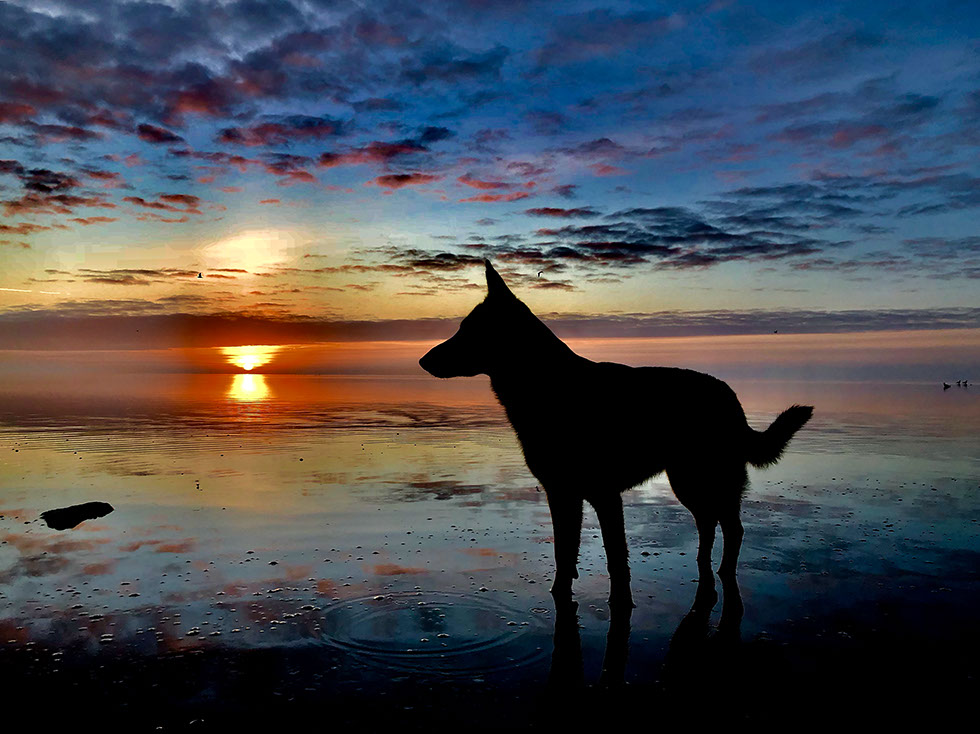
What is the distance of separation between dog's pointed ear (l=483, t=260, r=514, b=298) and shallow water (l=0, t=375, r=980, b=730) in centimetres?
260

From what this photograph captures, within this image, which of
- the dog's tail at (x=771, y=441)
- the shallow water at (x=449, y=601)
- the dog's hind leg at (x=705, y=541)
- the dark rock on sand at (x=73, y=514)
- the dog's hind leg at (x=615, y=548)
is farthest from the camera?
the dark rock on sand at (x=73, y=514)

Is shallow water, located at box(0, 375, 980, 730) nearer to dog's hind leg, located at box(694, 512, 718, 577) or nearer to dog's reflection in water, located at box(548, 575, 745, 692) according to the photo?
dog's reflection in water, located at box(548, 575, 745, 692)

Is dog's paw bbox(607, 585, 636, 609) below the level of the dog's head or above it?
below

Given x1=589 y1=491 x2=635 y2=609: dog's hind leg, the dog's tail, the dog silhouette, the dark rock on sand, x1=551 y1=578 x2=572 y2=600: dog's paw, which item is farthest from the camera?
the dark rock on sand

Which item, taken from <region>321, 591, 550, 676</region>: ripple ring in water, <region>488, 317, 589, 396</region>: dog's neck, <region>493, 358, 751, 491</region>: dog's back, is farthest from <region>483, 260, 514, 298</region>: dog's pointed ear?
<region>321, 591, 550, 676</region>: ripple ring in water

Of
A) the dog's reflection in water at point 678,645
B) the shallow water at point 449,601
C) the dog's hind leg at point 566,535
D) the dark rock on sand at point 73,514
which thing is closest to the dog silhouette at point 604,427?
the dog's hind leg at point 566,535

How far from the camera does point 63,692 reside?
3869 mm

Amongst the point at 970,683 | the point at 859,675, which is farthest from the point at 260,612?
the point at 970,683

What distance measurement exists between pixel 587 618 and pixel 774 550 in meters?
2.97

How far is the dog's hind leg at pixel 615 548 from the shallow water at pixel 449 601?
254mm

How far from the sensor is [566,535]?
5559mm

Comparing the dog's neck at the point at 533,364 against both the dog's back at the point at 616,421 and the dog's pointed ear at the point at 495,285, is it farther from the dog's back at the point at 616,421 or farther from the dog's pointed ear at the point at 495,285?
the dog's pointed ear at the point at 495,285

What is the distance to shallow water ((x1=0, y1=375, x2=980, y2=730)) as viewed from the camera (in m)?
3.88

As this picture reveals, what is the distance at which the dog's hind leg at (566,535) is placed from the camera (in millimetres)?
5465
